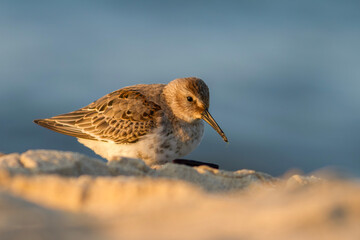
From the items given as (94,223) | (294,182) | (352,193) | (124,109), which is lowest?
(94,223)

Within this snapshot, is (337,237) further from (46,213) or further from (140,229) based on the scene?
(46,213)

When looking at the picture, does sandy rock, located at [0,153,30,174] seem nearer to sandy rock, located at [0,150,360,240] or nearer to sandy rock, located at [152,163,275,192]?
sandy rock, located at [0,150,360,240]

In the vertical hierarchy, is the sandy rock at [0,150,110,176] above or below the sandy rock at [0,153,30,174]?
above

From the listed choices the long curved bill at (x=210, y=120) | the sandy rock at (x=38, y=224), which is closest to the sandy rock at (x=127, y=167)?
the sandy rock at (x=38, y=224)

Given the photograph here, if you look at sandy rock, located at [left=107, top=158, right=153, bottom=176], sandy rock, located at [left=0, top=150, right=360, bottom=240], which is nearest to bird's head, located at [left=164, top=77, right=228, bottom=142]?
sandy rock, located at [left=107, top=158, right=153, bottom=176]

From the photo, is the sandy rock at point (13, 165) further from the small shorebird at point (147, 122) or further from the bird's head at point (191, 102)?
the bird's head at point (191, 102)

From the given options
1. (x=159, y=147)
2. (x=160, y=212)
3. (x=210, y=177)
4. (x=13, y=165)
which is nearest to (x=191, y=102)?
(x=159, y=147)

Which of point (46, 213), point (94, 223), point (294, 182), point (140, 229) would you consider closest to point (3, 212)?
point (46, 213)

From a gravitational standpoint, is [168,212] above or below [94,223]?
above

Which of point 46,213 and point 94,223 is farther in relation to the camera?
point 46,213
